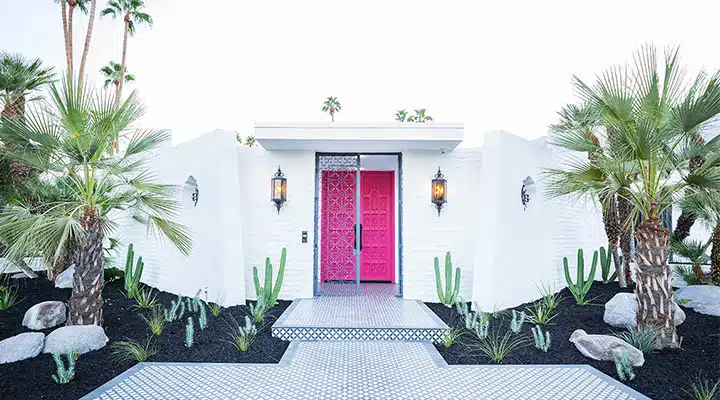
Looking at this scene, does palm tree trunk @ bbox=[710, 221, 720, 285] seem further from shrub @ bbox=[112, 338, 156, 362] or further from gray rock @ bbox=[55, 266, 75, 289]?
gray rock @ bbox=[55, 266, 75, 289]

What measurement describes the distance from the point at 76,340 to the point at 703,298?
908 cm

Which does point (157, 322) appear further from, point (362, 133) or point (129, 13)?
point (129, 13)

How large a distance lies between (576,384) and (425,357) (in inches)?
61.6

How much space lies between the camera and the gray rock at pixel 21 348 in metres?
3.95

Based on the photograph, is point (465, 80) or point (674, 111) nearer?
point (674, 111)

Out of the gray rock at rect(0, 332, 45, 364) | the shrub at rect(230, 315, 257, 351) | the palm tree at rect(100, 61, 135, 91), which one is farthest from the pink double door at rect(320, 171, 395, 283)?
the palm tree at rect(100, 61, 135, 91)

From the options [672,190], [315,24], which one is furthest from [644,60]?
[315,24]

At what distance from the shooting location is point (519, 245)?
6535mm

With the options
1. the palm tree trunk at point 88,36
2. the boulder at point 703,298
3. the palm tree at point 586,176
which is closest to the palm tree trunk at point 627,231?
the palm tree at point 586,176

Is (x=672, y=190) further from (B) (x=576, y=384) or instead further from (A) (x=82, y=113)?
(A) (x=82, y=113)

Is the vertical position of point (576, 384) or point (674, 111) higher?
point (674, 111)

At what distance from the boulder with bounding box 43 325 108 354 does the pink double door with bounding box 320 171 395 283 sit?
14.4 feet

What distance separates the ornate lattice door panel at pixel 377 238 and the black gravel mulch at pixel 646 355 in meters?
2.38

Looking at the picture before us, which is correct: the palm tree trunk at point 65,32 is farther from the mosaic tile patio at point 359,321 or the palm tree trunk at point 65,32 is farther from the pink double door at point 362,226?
the mosaic tile patio at point 359,321
